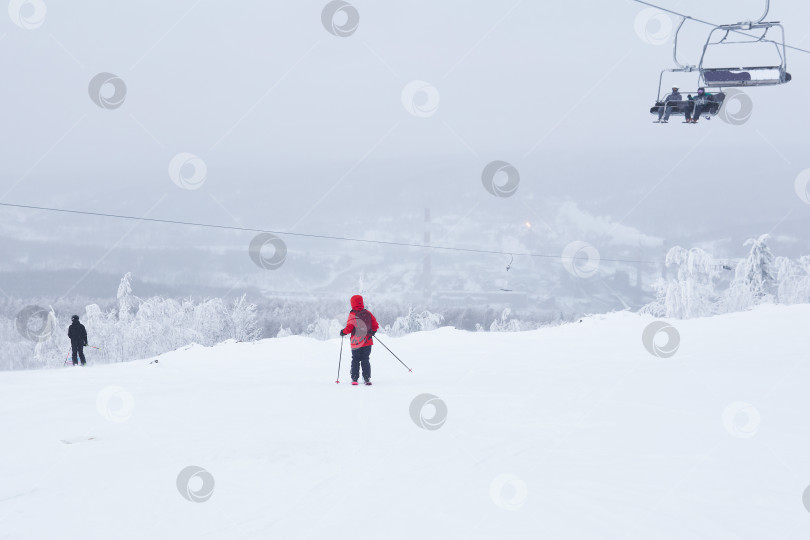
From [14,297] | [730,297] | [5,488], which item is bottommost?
[5,488]

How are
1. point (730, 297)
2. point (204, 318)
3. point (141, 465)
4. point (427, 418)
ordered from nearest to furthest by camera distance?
point (141, 465)
point (427, 418)
point (730, 297)
point (204, 318)

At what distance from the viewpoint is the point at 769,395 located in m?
9.01

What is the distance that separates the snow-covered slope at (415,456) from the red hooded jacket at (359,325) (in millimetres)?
831

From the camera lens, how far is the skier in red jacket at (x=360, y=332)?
10.6 meters

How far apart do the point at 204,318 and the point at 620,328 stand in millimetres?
49591

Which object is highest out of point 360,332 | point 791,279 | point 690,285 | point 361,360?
point 690,285

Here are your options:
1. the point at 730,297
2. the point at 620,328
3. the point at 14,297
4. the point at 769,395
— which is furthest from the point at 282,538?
the point at 14,297

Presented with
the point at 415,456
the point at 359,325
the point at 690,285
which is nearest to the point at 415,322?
the point at 690,285

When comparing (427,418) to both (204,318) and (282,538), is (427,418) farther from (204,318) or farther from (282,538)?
(204,318)

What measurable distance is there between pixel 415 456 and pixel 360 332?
461 cm

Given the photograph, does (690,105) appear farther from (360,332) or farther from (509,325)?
(509,325)

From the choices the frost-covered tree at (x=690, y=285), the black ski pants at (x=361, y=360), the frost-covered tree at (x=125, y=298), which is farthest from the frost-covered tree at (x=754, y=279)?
the frost-covered tree at (x=125, y=298)

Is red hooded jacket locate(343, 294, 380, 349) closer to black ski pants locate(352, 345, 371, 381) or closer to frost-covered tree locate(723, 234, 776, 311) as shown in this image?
black ski pants locate(352, 345, 371, 381)

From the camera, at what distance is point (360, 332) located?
1056cm
